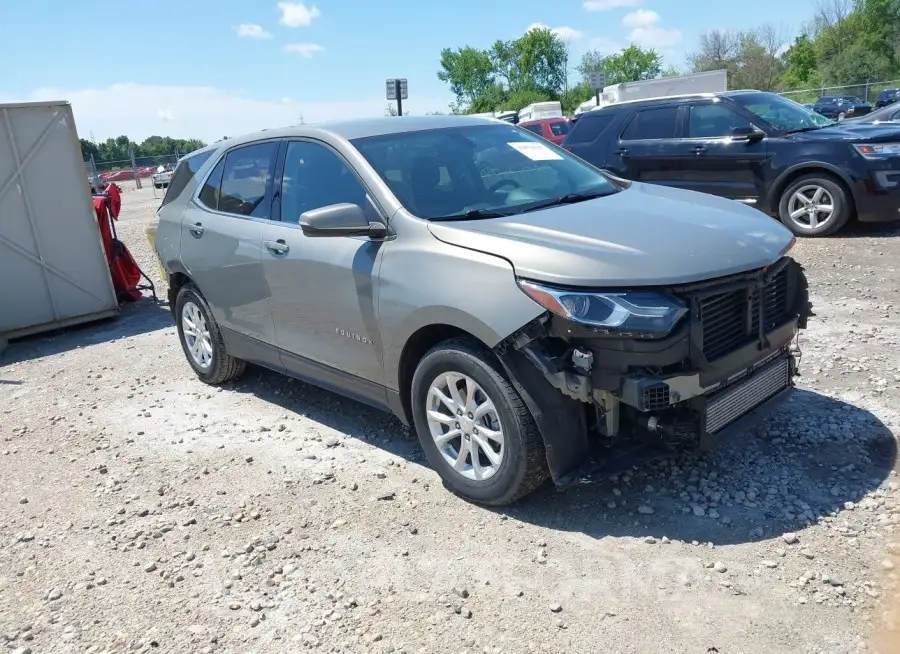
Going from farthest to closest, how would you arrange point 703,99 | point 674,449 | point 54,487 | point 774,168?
point 703,99 → point 774,168 → point 54,487 → point 674,449

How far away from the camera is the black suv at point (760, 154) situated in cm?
864

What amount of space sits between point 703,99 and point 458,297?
25.4ft

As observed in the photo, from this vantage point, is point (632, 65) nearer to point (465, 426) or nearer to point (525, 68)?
point (525, 68)

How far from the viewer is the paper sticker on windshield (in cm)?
460

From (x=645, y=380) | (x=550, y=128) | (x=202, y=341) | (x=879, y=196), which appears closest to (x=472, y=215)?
(x=645, y=380)

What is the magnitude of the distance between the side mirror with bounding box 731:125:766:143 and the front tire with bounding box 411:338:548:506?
7189mm

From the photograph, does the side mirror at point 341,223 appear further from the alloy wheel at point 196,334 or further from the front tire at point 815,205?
the front tire at point 815,205

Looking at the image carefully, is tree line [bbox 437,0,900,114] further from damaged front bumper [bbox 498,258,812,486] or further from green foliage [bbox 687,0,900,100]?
damaged front bumper [bbox 498,258,812,486]

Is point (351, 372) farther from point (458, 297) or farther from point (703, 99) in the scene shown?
point (703, 99)

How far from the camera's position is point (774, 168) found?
9.20 m

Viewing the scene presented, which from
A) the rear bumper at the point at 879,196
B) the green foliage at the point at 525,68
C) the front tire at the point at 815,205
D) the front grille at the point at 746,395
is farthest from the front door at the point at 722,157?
the green foliage at the point at 525,68

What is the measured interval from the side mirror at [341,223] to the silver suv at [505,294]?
10 mm

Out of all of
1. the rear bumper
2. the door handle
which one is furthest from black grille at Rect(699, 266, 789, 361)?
the rear bumper

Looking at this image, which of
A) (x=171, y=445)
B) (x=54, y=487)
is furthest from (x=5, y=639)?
(x=171, y=445)
